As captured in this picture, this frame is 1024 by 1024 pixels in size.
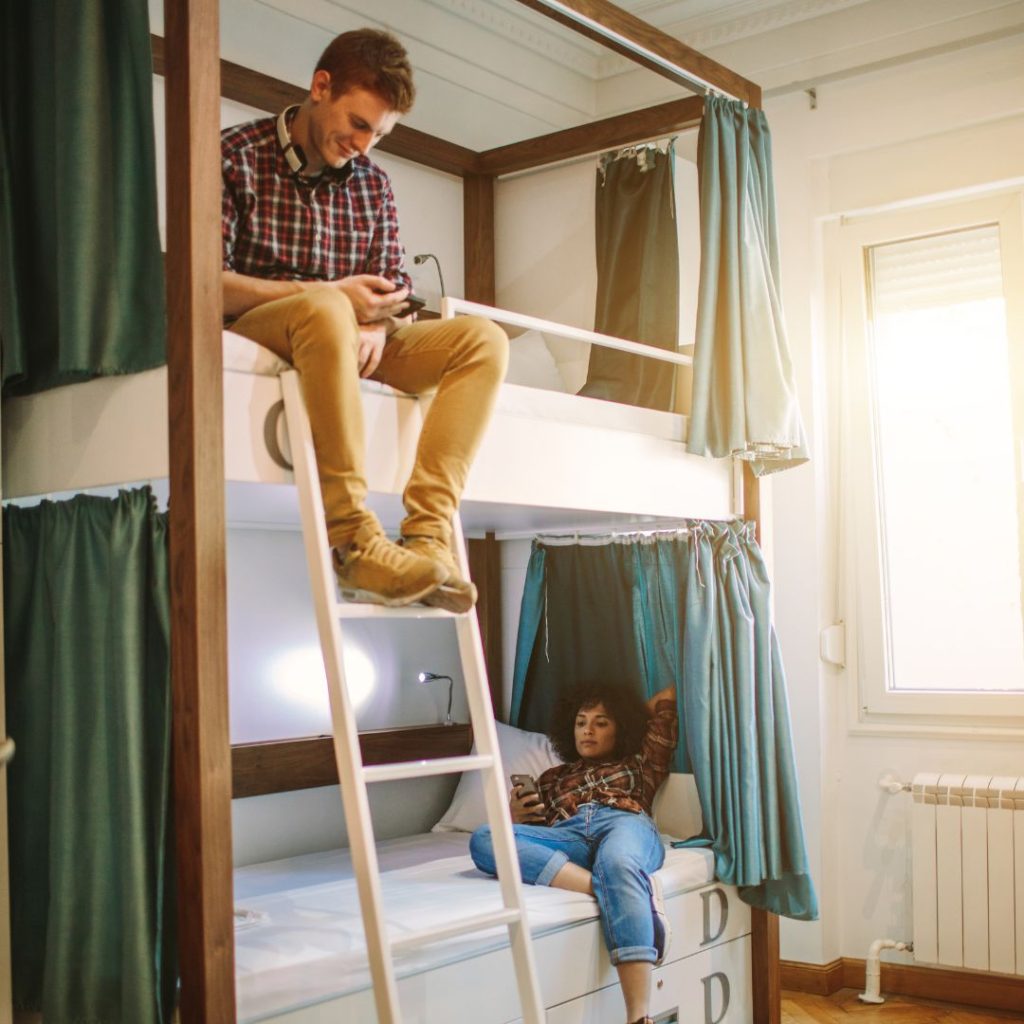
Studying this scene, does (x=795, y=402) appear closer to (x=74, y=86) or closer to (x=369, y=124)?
(x=369, y=124)

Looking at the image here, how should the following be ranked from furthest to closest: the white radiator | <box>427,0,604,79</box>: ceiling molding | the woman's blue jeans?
<box>427,0,604,79</box>: ceiling molding < the white radiator < the woman's blue jeans

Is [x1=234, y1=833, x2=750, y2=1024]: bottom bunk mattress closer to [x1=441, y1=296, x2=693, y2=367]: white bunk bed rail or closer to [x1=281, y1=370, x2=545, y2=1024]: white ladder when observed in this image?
[x1=281, y1=370, x2=545, y2=1024]: white ladder

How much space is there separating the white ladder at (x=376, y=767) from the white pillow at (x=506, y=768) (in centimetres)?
135

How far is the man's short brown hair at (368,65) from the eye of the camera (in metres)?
2.23

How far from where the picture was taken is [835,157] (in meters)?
3.88

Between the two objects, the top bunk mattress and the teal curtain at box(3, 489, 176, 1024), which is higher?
the top bunk mattress

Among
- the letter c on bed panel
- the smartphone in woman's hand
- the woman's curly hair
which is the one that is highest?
the woman's curly hair

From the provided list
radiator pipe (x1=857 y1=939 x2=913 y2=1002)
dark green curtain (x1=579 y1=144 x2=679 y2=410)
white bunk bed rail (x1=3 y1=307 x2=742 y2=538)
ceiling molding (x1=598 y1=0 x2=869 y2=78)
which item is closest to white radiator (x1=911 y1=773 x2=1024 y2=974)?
radiator pipe (x1=857 y1=939 x2=913 y2=1002)

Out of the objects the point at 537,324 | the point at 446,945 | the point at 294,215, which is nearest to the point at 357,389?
the point at 294,215

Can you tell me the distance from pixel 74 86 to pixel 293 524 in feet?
4.54

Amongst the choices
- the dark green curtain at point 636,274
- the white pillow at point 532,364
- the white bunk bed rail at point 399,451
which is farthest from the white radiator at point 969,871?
the white pillow at point 532,364

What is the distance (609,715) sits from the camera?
3535mm

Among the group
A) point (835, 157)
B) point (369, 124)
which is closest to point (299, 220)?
point (369, 124)

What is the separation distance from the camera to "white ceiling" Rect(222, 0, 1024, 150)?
3531 millimetres
